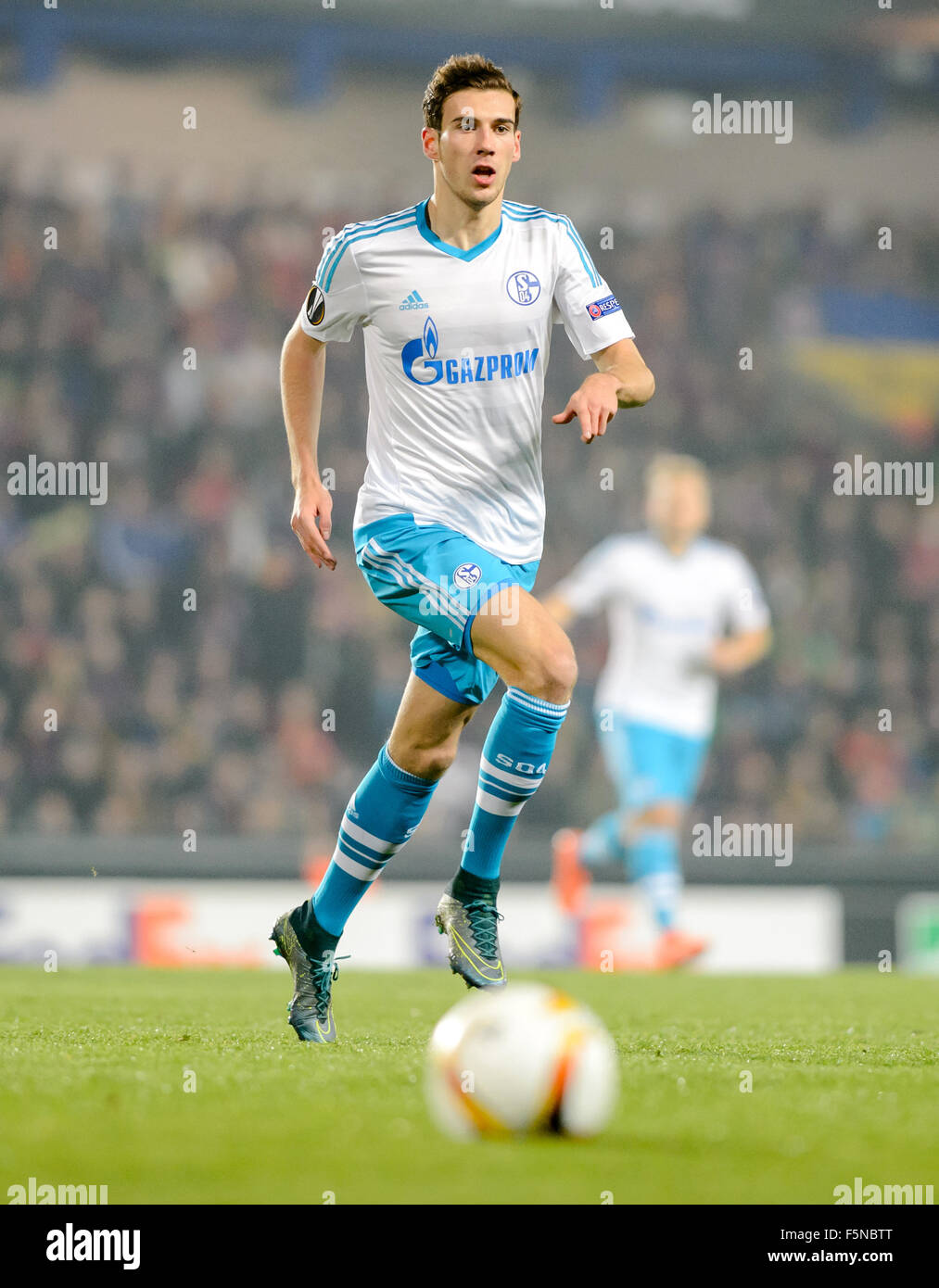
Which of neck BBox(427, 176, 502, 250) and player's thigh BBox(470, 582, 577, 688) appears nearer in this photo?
player's thigh BBox(470, 582, 577, 688)

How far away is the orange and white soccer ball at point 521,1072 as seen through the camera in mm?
2951

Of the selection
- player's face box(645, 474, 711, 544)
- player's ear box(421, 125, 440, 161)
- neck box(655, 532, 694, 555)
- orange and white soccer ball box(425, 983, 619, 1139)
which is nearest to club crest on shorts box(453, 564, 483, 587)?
player's ear box(421, 125, 440, 161)

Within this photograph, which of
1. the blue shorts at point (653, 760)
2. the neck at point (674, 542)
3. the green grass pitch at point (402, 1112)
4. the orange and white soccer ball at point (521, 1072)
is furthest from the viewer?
the neck at point (674, 542)

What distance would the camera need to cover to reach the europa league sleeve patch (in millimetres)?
4828

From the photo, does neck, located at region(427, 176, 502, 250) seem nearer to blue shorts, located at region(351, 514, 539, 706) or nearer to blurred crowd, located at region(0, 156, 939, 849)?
blue shorts, located at region(351, 514, 539, 706)

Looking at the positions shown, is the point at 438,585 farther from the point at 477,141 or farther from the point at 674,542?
the point at 674,542

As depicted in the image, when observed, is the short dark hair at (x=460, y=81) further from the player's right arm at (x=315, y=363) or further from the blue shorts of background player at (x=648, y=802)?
the blue shorts of background player at (x=648, y=802)

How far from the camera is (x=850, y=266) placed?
674 inches

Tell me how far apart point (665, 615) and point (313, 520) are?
5244 millimetres

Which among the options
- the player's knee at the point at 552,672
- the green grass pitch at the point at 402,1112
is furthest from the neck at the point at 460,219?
the green grass pitch at the point at 402,1112

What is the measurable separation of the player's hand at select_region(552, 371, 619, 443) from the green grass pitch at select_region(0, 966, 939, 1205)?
5.03 feet

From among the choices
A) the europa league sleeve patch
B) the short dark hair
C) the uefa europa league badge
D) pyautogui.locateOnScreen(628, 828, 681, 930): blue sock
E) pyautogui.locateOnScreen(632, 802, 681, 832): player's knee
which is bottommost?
pyautogui.locateOnScreen(628, 828, 681, 930): blue sock

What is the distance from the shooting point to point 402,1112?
3.25 m

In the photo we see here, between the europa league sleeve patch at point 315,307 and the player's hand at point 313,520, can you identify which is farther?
the europa league sleeve patch at point 315,307
